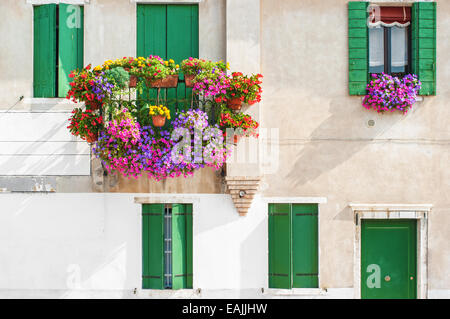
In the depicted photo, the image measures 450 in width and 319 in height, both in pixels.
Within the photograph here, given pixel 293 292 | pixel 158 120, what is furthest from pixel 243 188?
pixel 293 292

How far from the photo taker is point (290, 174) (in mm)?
7641

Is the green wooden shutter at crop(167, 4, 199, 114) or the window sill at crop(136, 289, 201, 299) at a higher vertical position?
the green wooden shutter at crop(167, 4, 199, 114)

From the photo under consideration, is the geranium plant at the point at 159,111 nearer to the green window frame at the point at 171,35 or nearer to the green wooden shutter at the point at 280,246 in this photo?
the green window frame at the point at 171,35

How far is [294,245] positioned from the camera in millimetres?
7629

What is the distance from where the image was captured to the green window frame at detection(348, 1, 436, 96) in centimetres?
756

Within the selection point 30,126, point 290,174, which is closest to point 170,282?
point 290,174

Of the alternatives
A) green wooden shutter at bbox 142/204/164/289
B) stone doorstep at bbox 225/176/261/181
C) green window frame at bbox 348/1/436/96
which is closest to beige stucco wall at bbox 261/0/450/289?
green window frame at bbox 348/1/436/96

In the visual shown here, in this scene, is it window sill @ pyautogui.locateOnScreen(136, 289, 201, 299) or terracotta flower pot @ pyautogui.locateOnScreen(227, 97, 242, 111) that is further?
window sill @ pyautogui.locateOnScreen(136, 289, 201, 299)

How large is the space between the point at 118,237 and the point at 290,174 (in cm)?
325

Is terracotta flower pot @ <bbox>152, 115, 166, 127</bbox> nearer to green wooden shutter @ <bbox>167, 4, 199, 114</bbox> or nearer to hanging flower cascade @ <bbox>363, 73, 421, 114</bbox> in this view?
green wooden shutter @ <bbox>167, 4, 199, 114</bbox>

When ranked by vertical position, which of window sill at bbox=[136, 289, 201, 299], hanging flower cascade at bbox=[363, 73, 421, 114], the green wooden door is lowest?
window sill at bbox=[136, 289, 201, 299]

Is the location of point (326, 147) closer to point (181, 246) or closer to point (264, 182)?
point (264, 182)

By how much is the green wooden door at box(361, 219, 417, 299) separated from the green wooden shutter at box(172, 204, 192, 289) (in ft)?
10.2

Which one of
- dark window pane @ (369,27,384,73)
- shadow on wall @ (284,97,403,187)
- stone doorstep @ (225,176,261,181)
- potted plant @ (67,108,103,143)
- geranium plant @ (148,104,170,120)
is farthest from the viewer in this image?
dark window pane @ (369,27,384,73)
